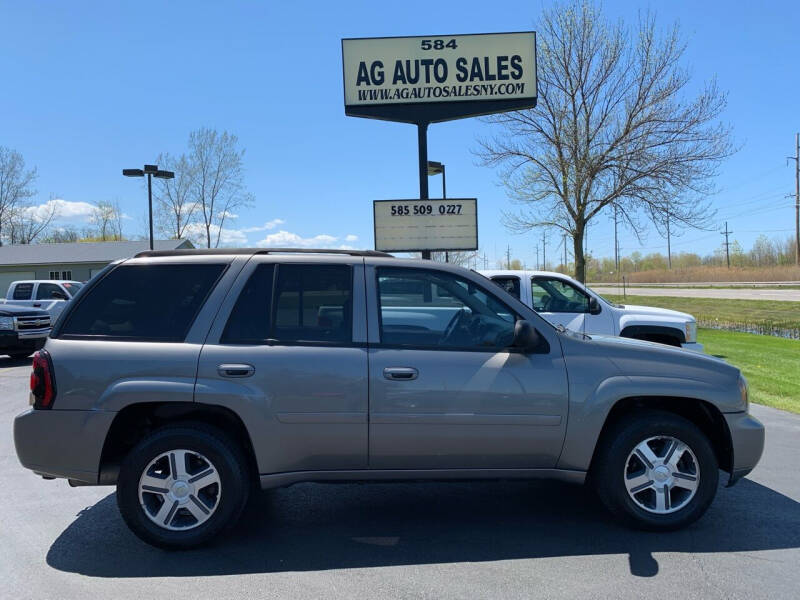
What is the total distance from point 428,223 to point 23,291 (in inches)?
498

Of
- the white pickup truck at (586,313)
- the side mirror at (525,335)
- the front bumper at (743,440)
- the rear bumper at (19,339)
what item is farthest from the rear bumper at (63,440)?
the rear bumper at (19,339)

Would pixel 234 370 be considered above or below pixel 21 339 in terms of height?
above

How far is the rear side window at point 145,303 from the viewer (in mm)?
3965

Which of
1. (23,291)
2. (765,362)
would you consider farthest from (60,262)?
(765,362)

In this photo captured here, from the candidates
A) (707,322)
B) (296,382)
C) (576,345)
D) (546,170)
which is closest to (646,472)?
(576,345)

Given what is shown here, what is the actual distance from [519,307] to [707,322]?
21258 mm

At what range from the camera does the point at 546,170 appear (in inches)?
781

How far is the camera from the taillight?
381cm

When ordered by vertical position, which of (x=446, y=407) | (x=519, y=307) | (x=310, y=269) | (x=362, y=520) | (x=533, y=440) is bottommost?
(x=362, y=520)

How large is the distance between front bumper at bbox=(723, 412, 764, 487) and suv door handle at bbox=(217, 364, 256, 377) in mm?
3234

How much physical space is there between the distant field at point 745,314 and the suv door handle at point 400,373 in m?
19.4

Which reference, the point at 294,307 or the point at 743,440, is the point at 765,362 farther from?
the point at 294,307

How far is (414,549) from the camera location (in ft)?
12.8

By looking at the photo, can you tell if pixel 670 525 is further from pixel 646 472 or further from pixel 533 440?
pixel 533 440
